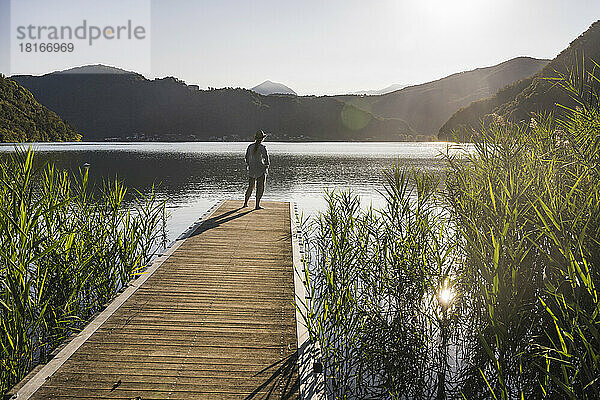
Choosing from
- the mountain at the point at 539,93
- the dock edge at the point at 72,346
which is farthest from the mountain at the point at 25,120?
the dock edge at the point at 72,346

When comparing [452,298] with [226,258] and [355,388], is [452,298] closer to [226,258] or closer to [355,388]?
[355,388]

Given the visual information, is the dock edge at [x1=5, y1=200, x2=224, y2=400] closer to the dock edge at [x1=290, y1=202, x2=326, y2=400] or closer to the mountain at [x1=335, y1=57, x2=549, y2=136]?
the dock edge at [x1=290, y1=202, x2=326, y2=400]

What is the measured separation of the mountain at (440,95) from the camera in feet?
403

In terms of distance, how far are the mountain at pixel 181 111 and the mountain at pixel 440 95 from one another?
2574 cm

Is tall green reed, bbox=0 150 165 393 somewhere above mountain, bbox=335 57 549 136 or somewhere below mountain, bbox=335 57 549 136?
below

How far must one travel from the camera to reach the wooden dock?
3.34m

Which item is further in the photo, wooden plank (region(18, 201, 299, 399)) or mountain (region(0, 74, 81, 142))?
mountain (region(0, 74, 81, 142))

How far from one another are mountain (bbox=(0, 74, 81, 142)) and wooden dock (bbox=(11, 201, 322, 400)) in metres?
35.4

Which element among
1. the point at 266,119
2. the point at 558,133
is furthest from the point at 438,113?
the point at 558,133

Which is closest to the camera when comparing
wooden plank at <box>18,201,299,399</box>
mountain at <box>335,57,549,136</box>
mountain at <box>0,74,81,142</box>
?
wooden plank at <box>18,201,299,399</box>

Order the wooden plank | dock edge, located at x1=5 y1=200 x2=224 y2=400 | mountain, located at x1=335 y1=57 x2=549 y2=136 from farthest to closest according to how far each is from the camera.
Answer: mountain, located at x1=335 y1=57 x2=549 y2=136
the wooden plank
dock edge, located at x1=5 y1=200 x2=224 y2=400

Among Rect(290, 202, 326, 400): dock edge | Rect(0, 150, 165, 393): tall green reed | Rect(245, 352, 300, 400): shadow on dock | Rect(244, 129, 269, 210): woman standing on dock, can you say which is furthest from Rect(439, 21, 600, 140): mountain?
Rect(245, 352, 300, 400): shadow on dock

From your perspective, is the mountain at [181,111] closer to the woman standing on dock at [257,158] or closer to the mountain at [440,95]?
the mountain at [440,95]

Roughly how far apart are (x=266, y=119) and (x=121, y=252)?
294 ft
